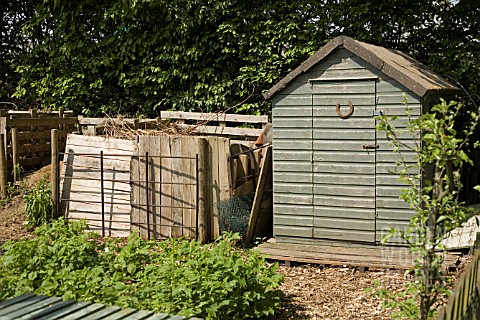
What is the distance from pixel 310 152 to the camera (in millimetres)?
9148

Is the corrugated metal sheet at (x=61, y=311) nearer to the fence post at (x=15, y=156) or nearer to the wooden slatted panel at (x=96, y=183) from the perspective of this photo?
the wooden slatted panel at (x=96, y=183)

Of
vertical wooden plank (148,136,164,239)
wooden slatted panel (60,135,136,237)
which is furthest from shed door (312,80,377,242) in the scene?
wooden slatted panel (60,135,136,237)

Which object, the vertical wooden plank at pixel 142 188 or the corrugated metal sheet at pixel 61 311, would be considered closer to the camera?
the corrugated metal sheet at pixel 61 311

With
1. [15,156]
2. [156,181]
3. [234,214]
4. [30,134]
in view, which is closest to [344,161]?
[234,214]

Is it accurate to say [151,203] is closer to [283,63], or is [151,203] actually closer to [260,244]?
[260,244]

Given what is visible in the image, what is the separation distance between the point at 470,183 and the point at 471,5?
3.47 m

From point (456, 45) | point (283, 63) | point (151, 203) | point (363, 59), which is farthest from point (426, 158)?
point (283, 63)

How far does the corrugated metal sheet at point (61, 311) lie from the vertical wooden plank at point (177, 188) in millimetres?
5586

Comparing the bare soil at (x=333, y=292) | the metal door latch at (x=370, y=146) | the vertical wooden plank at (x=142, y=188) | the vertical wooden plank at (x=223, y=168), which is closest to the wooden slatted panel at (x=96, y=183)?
the vertical wooden plank at (x=142, y=188)

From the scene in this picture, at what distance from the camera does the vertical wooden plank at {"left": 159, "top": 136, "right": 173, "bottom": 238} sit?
10.0 meters

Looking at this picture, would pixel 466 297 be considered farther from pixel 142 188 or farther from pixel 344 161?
pixel 142 188

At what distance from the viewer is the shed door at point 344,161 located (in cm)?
877

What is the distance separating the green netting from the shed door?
3.71 feet

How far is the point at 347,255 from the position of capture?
8594 mm
